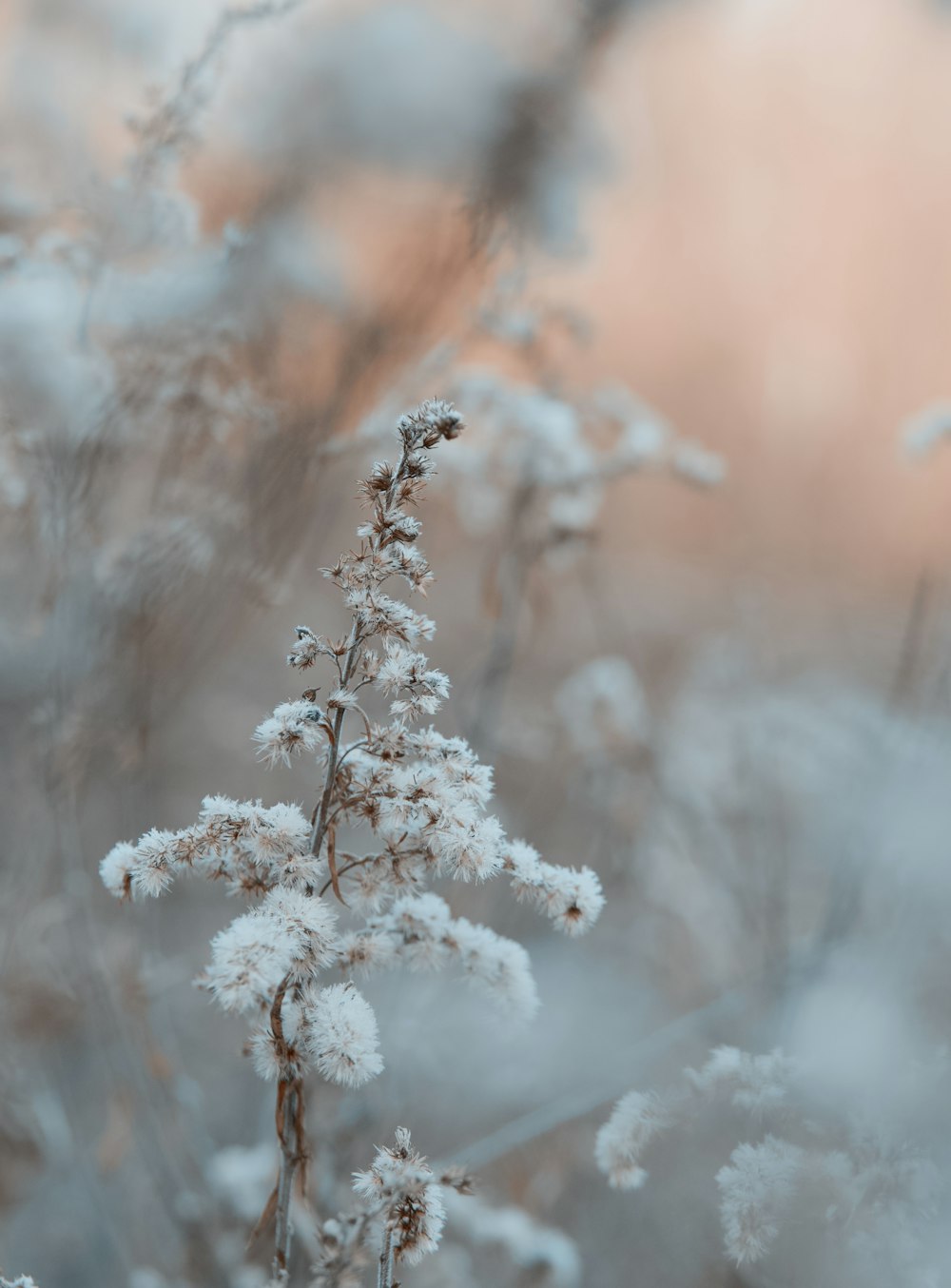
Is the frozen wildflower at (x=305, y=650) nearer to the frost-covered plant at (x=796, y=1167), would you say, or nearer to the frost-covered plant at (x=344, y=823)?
the frost-covered plant at (x=344, y=823)

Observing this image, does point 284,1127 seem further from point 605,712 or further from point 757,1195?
point 605,712

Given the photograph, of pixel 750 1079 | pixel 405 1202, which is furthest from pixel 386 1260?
pixel 750 1079

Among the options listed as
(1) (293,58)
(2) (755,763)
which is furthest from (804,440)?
(1) (293,58)

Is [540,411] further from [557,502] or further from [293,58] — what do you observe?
[293,58]

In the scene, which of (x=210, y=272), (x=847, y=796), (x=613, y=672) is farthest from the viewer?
(x=847, y=796)

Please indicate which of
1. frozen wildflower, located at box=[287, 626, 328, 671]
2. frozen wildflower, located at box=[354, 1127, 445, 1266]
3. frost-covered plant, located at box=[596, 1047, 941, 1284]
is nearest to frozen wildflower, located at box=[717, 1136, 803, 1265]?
frost-covered plant, located at box=[596, 1047, 941, 1284]

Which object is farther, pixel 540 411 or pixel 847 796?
pixel 847 796

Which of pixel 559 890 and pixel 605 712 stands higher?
pixel 605 712

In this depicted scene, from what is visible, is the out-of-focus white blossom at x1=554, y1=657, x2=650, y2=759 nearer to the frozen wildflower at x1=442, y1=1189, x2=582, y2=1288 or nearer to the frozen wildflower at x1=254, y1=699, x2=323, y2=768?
the frozen wildflower at x1=442, y1=1189, x2=582, y2=1288
